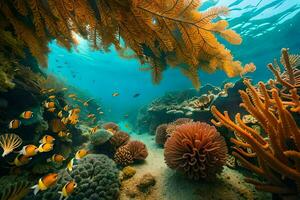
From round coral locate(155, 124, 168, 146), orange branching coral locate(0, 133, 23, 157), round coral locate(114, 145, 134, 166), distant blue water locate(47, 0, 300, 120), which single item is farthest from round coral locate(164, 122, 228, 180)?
round coral locate(155, 124, 168, 146)

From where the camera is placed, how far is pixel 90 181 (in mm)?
4613

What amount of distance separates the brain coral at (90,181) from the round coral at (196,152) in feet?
4.86

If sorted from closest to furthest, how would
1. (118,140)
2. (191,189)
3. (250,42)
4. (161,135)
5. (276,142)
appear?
(276,142)
(191,189)
(118,140)
(161,135)
(250,42)

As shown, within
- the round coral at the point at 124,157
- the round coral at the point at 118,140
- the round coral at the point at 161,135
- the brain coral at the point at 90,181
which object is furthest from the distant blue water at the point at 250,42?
the brain coral at the point at 90,181

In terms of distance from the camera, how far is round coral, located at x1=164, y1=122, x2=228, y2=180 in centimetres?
405

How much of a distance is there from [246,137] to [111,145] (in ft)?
18.5

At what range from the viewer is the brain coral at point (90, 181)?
173 inches

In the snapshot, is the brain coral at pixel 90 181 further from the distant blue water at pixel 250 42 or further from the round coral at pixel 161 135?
the round coral at pixel 161 135

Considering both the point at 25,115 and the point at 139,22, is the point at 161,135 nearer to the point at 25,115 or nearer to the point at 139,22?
the point at 25,115

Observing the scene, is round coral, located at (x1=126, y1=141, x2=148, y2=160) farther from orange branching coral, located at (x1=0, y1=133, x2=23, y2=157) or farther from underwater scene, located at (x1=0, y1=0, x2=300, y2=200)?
orange branching coral, located at (x1=0, y1=133, x2=23, y2=157)

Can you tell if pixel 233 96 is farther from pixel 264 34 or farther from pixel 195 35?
pixel 264 34

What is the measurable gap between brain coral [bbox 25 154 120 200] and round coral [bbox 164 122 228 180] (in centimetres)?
148

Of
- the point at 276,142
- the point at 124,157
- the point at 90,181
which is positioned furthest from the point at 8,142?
the point at 276,142

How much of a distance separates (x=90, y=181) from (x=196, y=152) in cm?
253
